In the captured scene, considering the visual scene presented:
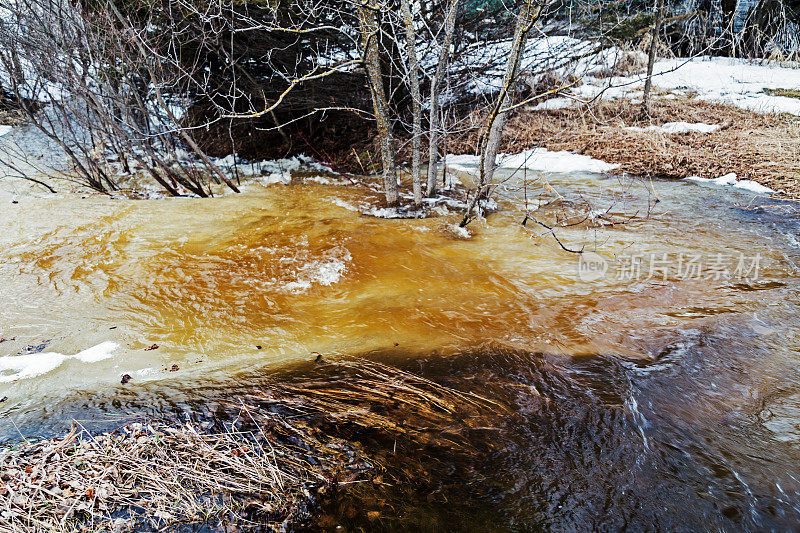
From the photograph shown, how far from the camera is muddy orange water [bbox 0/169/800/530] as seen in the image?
2521 millimetres

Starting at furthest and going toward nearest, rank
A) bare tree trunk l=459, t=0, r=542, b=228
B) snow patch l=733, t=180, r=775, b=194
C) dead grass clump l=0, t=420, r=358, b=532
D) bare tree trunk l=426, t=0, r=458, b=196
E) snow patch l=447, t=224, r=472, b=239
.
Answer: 1. snow patch l=733, t=180, r=775, b=194
2. snow patch l=447, t=224, r=472, b=239
3. bare tree trunk l=426, t=0, r=458, b=196
4. bare tree trunk l=459, t=0, r=542, b=228
5. dead grass clump l=0, t=420, r=358, b=532

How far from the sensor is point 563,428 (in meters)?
2.82

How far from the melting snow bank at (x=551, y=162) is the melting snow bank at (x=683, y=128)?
175 centimetres

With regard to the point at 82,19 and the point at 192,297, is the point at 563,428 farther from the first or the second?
the point at 82,19

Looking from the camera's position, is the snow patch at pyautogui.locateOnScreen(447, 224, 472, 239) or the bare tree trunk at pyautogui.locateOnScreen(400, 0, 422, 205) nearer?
the bare tree trunk at pyautogui.locateOnScreen(400, 0, 422, 205)

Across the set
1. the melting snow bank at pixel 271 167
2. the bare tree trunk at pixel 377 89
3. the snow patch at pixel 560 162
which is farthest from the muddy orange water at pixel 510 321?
the melting snow bank at pixel 271 167

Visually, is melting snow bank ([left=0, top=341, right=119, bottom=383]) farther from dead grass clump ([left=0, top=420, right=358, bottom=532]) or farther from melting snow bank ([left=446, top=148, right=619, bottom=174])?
melting snow bank ([left=446, top=148, right=619, bottom=174])

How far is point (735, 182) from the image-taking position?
25.9 ft

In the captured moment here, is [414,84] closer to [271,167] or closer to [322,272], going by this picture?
[322,272]

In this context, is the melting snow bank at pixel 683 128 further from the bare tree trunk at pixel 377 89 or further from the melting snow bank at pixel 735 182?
the bare tree trunk at pixel 377 89

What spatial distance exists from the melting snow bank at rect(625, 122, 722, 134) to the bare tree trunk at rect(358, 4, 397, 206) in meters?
6.73

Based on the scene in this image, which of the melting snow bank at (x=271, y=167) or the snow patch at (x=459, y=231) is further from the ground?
the melting snow bank at (x=271, y=167)

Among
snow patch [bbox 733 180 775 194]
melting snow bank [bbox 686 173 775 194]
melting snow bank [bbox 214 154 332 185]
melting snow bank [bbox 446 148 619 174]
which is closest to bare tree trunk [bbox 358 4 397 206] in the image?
melting snow bank [bbox 446 148 619 174]

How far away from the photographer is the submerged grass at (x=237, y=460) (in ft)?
7.12
